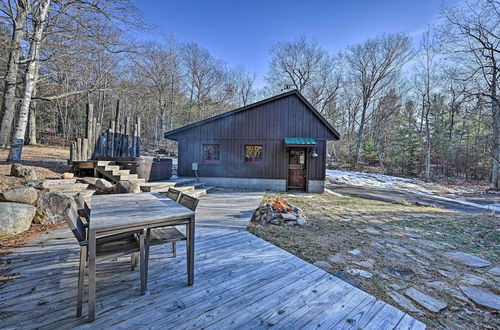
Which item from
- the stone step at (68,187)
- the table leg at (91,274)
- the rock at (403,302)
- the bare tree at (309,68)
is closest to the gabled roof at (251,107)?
the stone step at (68,187)

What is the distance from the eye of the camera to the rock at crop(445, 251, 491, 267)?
3266 millimetres

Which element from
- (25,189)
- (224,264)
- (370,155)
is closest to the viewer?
(224,264)

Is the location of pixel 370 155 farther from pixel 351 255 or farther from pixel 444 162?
pixel 351 255

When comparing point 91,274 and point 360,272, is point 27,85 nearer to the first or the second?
point 91,274

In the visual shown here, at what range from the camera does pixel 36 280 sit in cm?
229

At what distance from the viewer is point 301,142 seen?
9.45 m

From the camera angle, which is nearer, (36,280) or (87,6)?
(36,280)

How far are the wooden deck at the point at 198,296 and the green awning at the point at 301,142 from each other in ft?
22.6

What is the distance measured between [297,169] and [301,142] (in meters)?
1.54

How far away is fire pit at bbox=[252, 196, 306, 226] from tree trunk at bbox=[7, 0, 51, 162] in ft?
24.2

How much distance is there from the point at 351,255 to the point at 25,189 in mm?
5963

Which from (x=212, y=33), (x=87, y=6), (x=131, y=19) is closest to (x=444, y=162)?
(x=212, y=33)

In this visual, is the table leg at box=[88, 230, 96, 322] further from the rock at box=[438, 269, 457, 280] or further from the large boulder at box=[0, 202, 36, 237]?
the rock at box=[438, 269, 457, 280]

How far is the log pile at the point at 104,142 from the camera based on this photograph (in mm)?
6613
